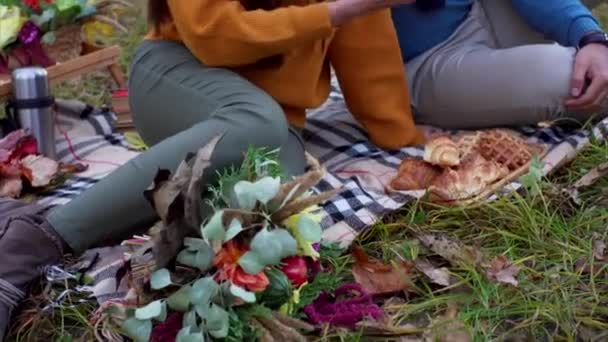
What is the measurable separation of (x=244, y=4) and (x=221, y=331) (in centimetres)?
62

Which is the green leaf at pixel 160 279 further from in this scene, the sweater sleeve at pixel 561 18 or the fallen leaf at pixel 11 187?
the sweater sleeve at pixel 561 18

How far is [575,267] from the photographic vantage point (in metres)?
1.34

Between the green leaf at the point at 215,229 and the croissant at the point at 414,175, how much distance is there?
0.54m

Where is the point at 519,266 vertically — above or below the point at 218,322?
below

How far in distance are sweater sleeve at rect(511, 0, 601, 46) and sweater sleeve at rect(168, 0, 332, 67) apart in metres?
0.54

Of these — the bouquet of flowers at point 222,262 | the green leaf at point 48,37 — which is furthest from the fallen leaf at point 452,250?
the green leaf at point 48,37

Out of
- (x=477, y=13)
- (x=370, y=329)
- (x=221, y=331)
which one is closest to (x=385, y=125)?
(x=477, y=13)

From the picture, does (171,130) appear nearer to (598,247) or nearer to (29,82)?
(29,82)

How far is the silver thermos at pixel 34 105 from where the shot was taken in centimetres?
189

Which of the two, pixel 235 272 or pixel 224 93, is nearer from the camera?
pixel 235 272

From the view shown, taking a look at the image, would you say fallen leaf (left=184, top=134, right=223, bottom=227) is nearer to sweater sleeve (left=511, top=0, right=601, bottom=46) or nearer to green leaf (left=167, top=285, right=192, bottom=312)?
green leaf (left=167, top=285, right=192, bottom=312)

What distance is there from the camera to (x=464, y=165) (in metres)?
1.62

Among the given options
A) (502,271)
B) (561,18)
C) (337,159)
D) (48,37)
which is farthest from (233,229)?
(48,37)

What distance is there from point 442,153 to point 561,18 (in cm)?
42
